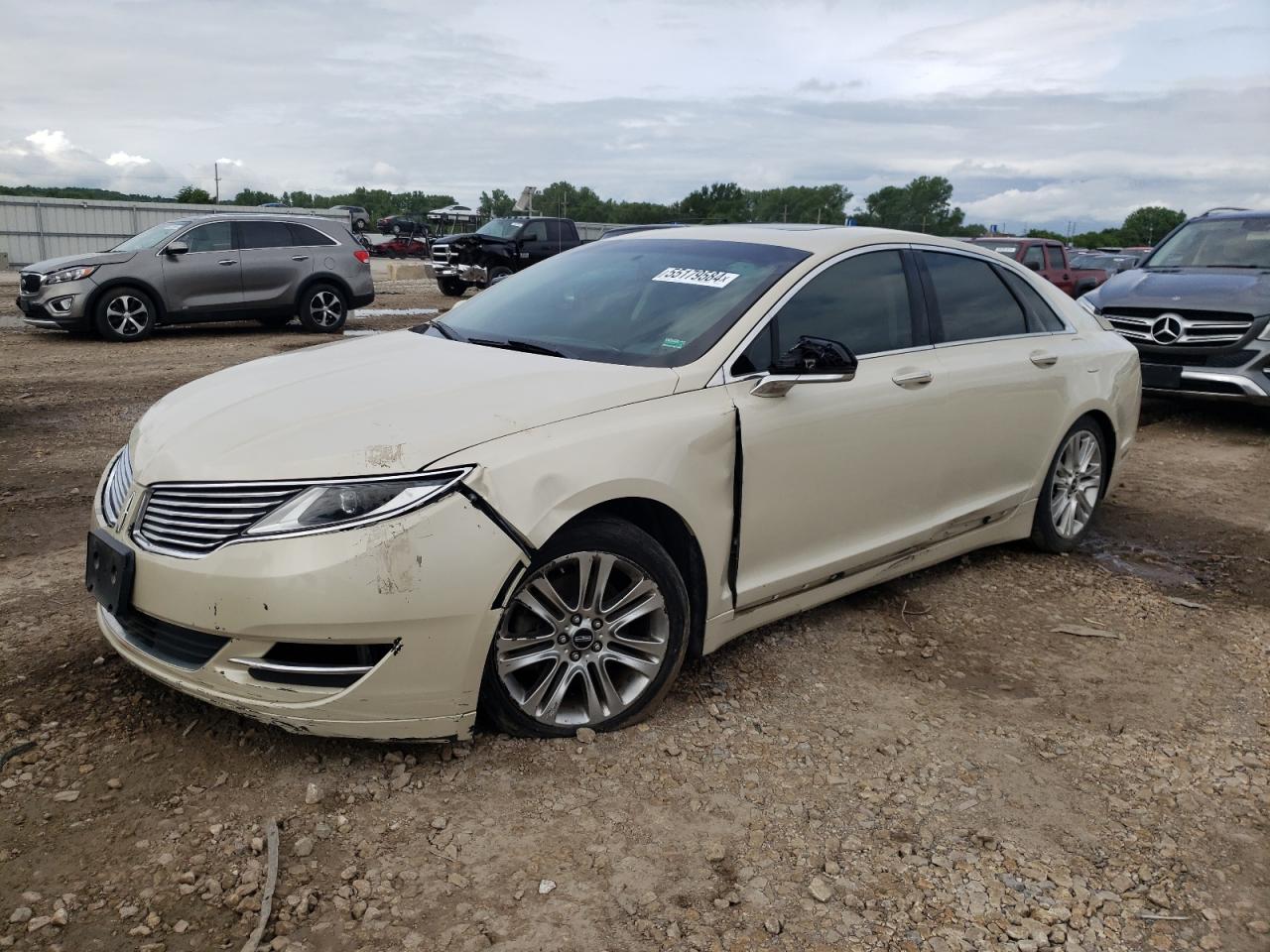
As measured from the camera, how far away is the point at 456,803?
299cm

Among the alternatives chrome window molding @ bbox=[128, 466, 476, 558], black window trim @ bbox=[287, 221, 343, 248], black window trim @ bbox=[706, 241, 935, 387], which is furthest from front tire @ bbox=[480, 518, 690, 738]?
black window trim @ bbox=[287, 221, 343, 248]

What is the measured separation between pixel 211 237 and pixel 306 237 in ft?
4.35

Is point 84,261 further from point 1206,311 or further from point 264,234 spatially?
point 1206,311

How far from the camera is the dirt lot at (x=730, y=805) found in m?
2.54

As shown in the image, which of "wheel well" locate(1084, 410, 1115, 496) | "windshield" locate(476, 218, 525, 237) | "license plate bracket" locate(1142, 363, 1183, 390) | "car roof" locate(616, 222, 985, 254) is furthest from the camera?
"windshield" locate(476, 218, 525, 237)

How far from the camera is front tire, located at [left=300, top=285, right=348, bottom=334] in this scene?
1441cm

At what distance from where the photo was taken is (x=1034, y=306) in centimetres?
514

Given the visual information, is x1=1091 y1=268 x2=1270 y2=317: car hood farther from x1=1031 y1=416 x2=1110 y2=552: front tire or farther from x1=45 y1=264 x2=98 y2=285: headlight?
x1=45 y1=264 x2=98 y2=285: headlight

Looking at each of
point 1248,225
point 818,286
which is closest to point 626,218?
point 1248,225

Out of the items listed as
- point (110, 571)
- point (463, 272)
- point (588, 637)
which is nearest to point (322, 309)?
point (463, 272)

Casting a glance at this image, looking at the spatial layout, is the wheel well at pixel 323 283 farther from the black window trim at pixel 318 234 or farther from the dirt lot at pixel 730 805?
the dirt lot at pixel 730 805

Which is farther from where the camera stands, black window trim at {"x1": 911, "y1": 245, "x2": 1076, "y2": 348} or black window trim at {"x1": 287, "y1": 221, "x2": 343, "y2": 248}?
black window trim at {"x1": 287, "y1": 221, "x2": 343, "y2": 248}

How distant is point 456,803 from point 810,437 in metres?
1.74

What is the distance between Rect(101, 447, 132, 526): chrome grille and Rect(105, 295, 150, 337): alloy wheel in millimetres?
10547
